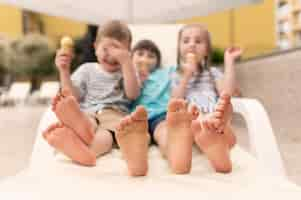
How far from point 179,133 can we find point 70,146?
231 mm

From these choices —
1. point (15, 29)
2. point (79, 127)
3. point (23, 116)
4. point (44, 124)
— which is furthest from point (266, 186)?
point (15, 29)

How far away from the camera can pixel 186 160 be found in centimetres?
73

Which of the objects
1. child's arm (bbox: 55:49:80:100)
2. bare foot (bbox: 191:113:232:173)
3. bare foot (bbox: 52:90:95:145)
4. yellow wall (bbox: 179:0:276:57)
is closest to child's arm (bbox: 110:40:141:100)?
child's arm (bbox: 55:49:80:100)

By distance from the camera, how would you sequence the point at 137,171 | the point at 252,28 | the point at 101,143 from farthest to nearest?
the point at 252,28 < the point at 101,143 < the point at 137,171

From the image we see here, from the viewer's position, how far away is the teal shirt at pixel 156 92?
1163 millimetres

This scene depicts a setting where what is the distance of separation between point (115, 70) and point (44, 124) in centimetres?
32

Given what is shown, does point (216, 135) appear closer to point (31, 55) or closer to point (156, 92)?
point (156, 92)

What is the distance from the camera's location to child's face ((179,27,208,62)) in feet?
4.00

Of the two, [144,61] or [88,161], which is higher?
[144,61]

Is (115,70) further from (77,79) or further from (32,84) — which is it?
(32,84)

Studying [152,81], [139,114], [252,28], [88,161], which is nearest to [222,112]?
[139,114]

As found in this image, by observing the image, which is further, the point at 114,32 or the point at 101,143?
the point at 114,32

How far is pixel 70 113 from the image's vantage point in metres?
0.79

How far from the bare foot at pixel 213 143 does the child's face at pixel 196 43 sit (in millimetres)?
524
